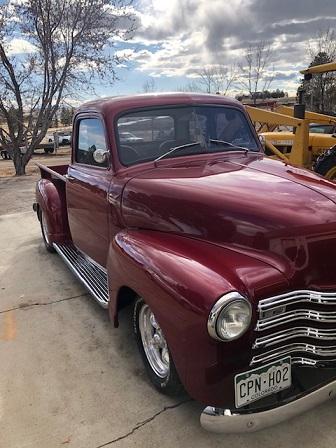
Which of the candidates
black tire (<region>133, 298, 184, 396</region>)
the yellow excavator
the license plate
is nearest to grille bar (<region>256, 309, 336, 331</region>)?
the license plate

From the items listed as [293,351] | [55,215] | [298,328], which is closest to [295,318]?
[298,328]

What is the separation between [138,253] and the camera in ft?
8.95

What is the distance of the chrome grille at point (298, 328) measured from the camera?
86.8 inches

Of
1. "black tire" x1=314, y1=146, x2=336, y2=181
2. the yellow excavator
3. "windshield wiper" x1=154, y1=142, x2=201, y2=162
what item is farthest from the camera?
the yellow excavator

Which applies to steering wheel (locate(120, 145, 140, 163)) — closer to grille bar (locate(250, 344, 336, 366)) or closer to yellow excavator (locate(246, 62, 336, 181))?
grille bar (locate(250, 344, 336, 366))

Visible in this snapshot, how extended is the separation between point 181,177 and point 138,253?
2.29 ft

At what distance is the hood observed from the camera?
237cm

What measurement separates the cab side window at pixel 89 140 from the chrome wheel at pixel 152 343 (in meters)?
1.36

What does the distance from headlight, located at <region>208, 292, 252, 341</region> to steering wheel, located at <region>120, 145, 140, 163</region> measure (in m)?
1.76

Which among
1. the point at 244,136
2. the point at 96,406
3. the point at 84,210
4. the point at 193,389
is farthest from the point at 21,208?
the point at 193,389

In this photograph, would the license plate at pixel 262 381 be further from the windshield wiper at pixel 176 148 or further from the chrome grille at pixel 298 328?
the windshield wiper at pixel 176 148

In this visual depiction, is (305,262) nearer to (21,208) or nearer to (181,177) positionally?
(181,177)

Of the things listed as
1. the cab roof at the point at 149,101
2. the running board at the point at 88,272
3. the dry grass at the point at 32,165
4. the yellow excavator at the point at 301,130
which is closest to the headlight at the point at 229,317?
the running board at the point at 88,272

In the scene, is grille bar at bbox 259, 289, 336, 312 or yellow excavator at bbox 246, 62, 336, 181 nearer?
grille bar at bbox 259, 289, 336, 312
